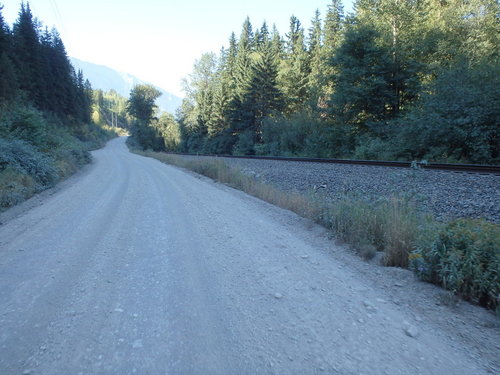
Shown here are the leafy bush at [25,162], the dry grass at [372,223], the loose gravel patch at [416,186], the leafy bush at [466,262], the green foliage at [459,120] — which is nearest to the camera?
the leafy bush at [466,262]

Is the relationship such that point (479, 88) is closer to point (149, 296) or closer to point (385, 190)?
point (385, 190)

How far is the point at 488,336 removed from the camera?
259cm

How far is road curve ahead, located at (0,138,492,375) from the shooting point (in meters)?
2.17

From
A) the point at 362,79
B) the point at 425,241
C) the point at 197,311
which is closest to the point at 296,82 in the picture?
the point at 362,79

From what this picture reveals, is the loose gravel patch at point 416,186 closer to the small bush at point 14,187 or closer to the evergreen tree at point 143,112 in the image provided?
the small bush at point 14,187

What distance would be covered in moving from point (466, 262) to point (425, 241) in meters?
0.65

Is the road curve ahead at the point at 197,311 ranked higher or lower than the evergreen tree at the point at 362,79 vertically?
lower

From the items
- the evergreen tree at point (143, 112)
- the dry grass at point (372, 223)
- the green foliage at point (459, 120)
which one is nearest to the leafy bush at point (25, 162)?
the dry grass at point (372, 223)

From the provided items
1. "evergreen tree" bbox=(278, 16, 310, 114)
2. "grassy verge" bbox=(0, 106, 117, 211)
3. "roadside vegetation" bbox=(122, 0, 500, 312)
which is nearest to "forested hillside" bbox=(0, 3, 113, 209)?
"grassy verge" bbox=(0, 106, 117, 211)

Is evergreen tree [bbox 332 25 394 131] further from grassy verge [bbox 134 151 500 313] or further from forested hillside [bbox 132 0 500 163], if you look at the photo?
grassy verge [bbox 134 151 500 313]

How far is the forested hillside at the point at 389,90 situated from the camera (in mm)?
12430

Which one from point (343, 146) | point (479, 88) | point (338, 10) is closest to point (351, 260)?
point (479, 88)

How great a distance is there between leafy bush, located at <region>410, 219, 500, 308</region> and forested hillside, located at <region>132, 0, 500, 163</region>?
1054 centimetres

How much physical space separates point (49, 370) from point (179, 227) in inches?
150
